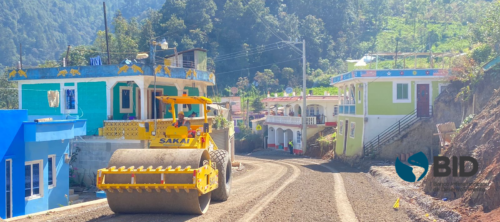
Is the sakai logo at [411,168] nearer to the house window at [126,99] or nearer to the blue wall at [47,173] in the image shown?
the blue wall at [47,173]

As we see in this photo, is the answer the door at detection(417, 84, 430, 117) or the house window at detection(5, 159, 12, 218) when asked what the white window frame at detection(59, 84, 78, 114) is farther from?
the door at detection(417, 84, 430, 117)

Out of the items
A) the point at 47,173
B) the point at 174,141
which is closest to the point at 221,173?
the point at 174,141

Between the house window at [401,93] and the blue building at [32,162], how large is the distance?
1823cm

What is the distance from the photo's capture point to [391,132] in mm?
27969

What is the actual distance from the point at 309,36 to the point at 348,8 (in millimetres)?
15573

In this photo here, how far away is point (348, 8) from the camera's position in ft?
294

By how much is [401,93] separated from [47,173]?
20.2 m

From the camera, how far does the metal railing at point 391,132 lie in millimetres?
27641

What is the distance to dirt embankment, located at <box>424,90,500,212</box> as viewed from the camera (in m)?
11.3

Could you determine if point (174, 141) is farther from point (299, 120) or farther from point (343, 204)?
point (299, 120)

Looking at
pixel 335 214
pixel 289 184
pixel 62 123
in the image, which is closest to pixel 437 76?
pixel 289 184

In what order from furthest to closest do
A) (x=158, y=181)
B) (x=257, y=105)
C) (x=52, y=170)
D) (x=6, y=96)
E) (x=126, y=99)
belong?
(x=257, y=105), (x=6, y=96), (x=126, y=99), (x=52, y=170), (x=158, y=181)

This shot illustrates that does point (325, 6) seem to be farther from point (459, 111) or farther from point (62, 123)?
point (62, 123)

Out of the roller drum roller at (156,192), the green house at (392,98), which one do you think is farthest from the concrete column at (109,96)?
the green house at (392,98)
